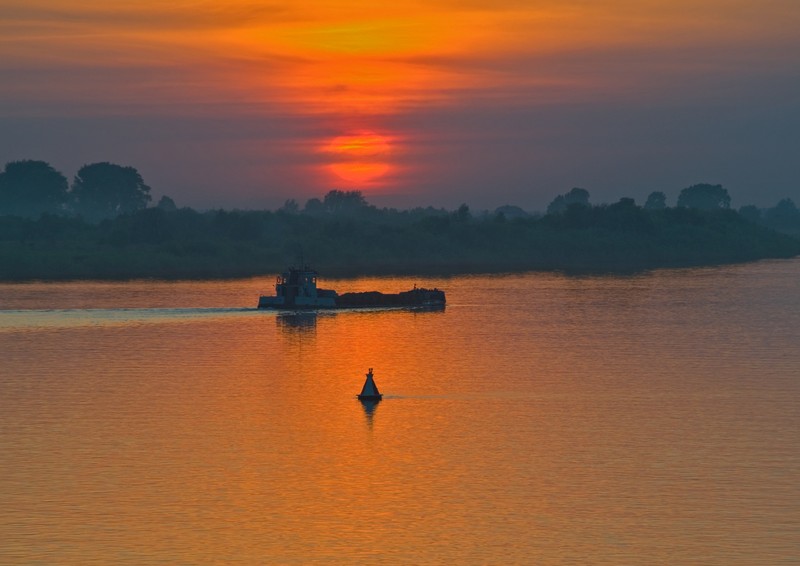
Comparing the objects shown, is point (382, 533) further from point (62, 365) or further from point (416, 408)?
point (62, 365)

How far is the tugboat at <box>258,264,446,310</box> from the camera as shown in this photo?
119438 mm

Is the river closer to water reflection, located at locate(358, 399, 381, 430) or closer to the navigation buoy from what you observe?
water reflection, located at locate(358, 399, 381, 430)

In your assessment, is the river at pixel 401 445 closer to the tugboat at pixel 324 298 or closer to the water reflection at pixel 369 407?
the water reflection at pixel 369 407

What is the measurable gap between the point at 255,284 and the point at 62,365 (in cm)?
8695

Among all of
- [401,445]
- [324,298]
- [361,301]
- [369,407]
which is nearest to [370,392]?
[369,407]

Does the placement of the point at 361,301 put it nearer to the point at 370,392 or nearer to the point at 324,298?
the point at 324,298

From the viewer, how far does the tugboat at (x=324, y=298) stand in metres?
119

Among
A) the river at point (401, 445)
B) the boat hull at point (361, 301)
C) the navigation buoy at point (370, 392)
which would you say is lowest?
the river at point (401, 445)

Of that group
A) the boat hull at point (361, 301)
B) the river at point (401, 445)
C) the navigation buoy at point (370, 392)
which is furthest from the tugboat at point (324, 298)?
the navigation buoy at point (370, 392)

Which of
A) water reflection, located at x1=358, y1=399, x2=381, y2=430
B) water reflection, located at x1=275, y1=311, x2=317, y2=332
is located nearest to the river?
water reflection, located at x1=358, y1=399, x2=381, y2=430

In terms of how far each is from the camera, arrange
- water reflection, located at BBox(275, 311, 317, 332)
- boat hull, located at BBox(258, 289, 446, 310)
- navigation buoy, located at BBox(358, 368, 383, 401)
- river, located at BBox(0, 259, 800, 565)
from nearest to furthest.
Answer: river, located at BBox(0, 259, 800, 565) < navigation buoy, located at BBox(358, 368, 383, 401) < water reflection, located at BBox(275, 311, 317, 332) < boat hull, located at BBox(258, 289, 446, 310)

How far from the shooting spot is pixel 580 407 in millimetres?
57875

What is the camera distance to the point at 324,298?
122 m

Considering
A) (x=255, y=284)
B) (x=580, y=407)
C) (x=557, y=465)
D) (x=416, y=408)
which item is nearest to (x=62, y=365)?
(x=416, y=408)
